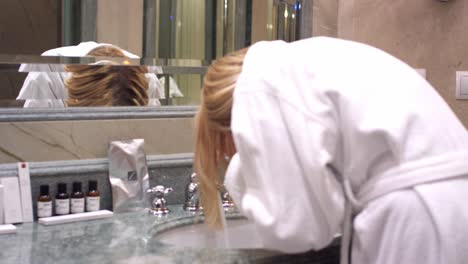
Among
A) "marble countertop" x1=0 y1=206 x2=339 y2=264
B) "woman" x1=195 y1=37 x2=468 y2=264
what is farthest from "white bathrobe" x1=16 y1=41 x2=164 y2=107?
"woman" x1=195 y1=37 x2=468 y2=264

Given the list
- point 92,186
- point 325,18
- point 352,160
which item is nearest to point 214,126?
point 352,160

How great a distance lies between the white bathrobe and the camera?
1225 mm

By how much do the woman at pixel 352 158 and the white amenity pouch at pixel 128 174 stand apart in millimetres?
580

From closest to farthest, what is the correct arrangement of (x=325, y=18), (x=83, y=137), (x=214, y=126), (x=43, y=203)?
(x=214, y=126) < (x=43, y=203) < (x=83, y=137) < (x=325, y=18)

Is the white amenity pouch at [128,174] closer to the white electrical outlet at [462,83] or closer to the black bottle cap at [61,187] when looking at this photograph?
the black bottle cap at [61,187]

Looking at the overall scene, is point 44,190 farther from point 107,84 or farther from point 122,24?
point 122,24

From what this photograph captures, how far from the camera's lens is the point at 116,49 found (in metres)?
1.32

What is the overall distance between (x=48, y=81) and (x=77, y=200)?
257 mm

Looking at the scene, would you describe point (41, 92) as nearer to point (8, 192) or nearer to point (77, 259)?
point (8, 192)

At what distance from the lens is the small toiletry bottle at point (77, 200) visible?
122 centimetres

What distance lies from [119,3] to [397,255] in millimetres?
841

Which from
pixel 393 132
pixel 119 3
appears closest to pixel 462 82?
pixel 119 3

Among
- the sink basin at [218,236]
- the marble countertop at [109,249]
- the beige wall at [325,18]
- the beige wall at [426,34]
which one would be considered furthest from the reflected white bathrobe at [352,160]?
the beige wall at [426,34]

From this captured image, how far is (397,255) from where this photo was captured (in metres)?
0.75
